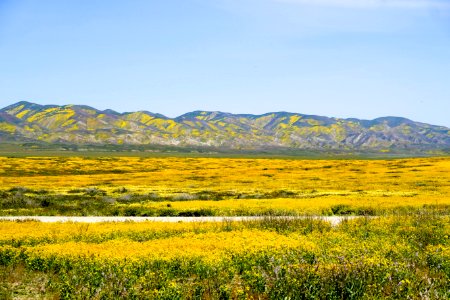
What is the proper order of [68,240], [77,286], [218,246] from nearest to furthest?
[77,286] < [218,246] < [68,240]

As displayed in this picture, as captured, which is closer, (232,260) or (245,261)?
(245,261)

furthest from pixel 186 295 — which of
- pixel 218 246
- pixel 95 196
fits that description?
pixel 95 196

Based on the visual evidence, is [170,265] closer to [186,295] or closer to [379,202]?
[186,295]

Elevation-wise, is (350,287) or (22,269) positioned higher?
(350,287)

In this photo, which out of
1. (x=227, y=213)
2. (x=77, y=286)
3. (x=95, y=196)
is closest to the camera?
(x=77, y=286)

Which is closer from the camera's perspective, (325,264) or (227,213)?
(325,264)

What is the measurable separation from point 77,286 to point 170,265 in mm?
3648

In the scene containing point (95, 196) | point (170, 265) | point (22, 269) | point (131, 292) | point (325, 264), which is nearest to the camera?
point (131, 292)

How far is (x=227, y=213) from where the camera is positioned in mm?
36625

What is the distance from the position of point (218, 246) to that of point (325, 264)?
5885mm

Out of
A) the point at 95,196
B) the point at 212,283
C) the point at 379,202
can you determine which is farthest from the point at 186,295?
the point at 95,196

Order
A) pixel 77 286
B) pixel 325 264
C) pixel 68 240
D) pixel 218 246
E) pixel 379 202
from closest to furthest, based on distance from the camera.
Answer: pixel 77 286 → pixel 325 264 → pixel 218 246 → pixel 68 240 → pixel 379 202

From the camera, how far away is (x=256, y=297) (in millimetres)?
11453

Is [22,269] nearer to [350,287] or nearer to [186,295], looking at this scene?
[186,295]
